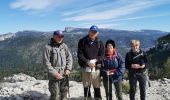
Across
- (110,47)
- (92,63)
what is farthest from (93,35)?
(92,63)

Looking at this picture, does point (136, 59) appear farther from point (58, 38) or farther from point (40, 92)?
point (40, 92)

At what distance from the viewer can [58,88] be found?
36.4 feet

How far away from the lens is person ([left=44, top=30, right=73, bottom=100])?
10.8 metres

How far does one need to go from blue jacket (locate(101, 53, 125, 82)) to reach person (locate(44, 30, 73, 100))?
4.58 feet

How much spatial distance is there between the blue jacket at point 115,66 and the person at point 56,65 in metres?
1.40

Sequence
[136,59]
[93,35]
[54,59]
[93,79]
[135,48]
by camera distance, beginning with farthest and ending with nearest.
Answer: [136,59] → [135,48] → [93,79] → [93,35] → [54,59]

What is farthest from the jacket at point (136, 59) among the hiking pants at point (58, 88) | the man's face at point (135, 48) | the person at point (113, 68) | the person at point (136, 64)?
the hiking pants at point (58, 88)

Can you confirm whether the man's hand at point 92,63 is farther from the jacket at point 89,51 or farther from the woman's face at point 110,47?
the woman's face at point 110,47

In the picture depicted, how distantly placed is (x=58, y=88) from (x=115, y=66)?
7.40 feet

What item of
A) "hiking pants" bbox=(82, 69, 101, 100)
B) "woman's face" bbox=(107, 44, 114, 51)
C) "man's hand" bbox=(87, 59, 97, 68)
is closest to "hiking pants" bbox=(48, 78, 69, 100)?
"hiking pants" bbox=(82, 69, 101, 100)

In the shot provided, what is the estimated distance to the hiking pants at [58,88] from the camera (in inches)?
432

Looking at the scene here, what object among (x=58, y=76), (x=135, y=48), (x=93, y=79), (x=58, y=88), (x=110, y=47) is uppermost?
(x=110, y=47)

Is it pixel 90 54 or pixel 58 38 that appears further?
pixel 90 54

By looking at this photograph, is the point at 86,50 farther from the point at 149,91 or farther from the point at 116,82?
the point at 149,91
